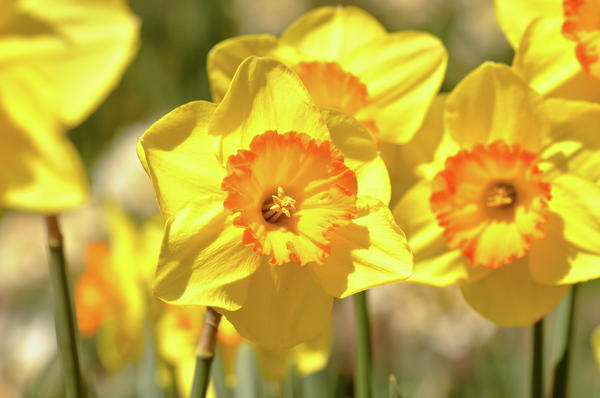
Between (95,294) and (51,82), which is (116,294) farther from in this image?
(51,82)

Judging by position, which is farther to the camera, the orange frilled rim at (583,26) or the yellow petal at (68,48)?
the orange frilled rim at (583,26)

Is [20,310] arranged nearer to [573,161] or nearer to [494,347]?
[494,347]

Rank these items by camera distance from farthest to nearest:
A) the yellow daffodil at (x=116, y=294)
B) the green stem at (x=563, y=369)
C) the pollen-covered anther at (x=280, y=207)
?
the yellow daffodil at (x=116, y=294), the green stem at (x=563, y=369), the pollen-covered anther at (x=280, y=207)

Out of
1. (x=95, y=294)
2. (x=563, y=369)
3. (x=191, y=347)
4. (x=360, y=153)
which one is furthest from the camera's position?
(x=95, y=294)

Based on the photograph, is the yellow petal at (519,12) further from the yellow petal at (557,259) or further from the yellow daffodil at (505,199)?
the yellow petal at (557,259)

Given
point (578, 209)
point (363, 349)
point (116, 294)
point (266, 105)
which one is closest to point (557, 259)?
point (578, 209)

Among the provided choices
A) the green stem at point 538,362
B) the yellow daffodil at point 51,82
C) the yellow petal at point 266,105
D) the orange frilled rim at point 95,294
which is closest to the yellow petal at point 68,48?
the yellow daffodil at point 51,82
